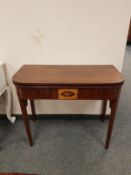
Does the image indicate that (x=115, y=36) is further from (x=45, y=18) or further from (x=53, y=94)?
(x=53, y=94)

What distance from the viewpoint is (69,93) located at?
1062 millimetres

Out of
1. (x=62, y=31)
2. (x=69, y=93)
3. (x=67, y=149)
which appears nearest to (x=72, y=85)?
(x=69, y=93)

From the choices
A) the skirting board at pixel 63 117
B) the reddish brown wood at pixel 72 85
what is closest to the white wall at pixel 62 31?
the reddish brown wood at pixel 72 85

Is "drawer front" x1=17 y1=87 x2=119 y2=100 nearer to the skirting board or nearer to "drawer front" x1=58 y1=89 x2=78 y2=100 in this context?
"drawer front" x1=58 y1=89 x2=78 y2=100

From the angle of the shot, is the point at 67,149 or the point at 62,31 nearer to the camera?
the point at 62,31

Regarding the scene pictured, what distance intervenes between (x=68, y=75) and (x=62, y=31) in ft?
1.35

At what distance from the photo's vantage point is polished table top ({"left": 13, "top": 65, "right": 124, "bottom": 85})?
3.37ft

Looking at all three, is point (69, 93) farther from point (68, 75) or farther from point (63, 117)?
point (63, 117)

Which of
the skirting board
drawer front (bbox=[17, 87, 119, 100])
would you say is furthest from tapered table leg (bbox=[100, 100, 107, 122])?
drawer front (bbox=[17, 87, 119, 100])

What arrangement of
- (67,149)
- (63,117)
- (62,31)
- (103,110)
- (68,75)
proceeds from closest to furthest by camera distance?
1. (68,75)
2. (62,31)
3. (67,149)
4. (103,110)
5. (63,117)

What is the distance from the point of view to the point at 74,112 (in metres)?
1.68

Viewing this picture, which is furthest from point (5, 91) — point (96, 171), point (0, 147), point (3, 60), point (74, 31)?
point (96, 171)

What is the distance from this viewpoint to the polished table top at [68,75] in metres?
1.03

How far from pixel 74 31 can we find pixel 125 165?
4.01ft
